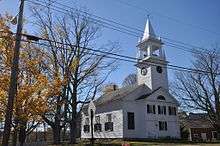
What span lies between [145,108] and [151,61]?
7.06 metres

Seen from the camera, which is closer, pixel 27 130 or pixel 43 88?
pixel 43 88

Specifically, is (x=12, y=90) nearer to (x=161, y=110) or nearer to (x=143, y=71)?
(x=161, y=110)

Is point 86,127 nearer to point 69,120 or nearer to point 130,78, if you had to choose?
point 69,120

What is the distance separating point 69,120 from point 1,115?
657 inches

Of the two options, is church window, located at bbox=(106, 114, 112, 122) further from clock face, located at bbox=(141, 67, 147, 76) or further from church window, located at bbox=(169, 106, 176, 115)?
church window, located at bbox=(169, 106, 176, 115)

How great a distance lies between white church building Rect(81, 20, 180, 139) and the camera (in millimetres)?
41938

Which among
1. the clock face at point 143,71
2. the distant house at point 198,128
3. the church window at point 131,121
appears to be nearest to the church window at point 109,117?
the church window at point 131,121

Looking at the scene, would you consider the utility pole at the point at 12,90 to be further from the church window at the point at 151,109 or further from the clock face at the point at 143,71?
the clock face at the point at 143,71

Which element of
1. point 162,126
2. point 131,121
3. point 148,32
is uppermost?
point 148,32

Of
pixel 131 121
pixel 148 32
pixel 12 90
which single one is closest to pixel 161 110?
pixel 131 121

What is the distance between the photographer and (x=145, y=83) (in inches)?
1805

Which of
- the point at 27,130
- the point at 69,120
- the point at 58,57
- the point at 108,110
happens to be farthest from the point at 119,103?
the point at 27,130

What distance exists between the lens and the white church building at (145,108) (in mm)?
41938

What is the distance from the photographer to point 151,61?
4484cm
